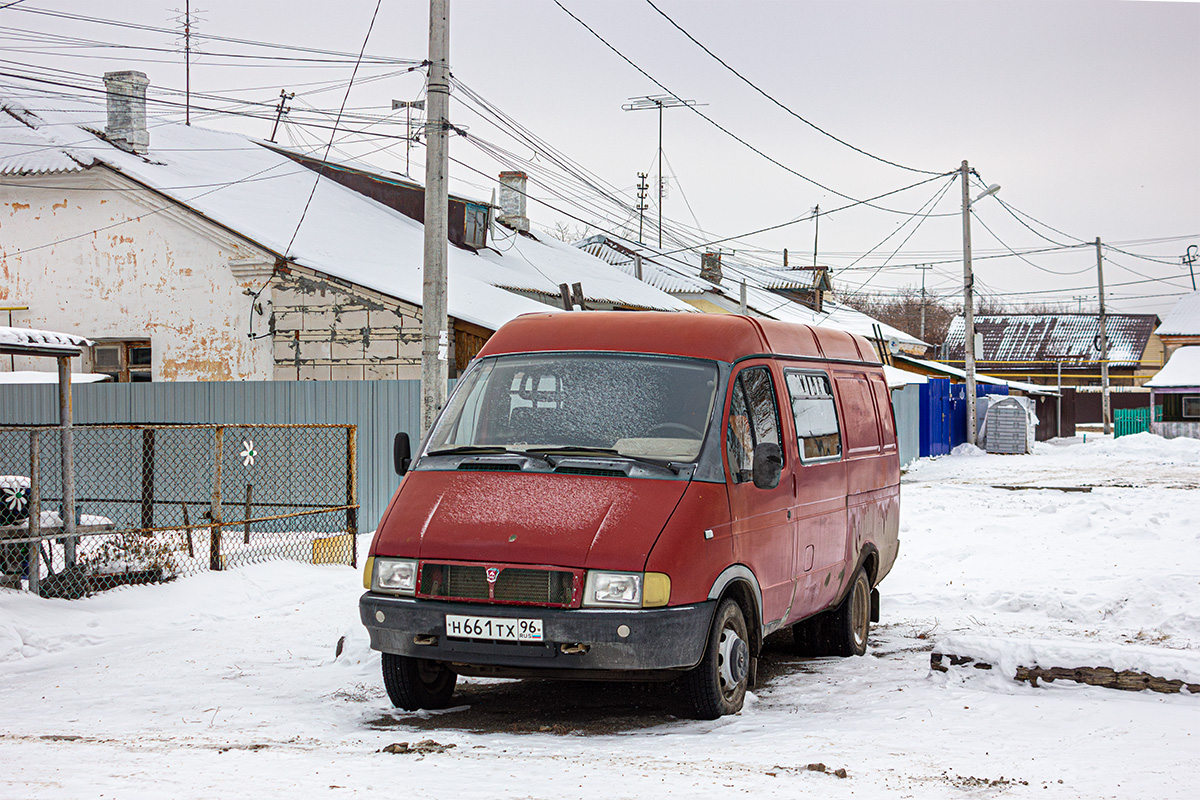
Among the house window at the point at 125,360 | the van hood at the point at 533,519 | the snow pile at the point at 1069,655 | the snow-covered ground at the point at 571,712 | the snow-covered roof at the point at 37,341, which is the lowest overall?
the snow-covered ground at the point at 571,712

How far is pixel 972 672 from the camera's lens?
6.75 m

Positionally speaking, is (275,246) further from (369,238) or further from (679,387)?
(679,387)

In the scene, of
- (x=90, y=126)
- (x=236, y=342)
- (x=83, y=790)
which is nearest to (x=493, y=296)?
(x=236, y=342)

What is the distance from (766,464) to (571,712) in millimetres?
1717

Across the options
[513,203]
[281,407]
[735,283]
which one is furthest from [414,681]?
[735,283]

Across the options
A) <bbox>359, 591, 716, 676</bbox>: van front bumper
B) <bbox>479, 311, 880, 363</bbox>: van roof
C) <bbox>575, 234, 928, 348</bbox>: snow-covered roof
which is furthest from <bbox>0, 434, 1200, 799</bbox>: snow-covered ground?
<bbox>575, 234, 928, 348</bbox>: snow-covered roof

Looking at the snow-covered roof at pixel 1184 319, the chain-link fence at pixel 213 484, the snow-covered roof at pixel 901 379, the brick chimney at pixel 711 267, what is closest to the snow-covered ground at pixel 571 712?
the chain-link fence at pixel 213 484

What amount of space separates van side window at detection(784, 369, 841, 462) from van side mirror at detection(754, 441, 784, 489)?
2.80 feet

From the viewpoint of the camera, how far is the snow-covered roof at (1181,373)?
4478cm

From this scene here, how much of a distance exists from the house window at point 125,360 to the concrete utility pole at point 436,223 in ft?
36.5

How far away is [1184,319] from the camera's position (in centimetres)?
6481

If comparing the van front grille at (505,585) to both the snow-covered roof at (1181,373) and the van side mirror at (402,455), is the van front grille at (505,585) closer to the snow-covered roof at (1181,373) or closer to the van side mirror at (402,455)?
the van side mirror at (402,455)

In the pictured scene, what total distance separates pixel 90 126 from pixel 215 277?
6.53m

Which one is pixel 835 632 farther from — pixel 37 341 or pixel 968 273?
pixel 968 273
